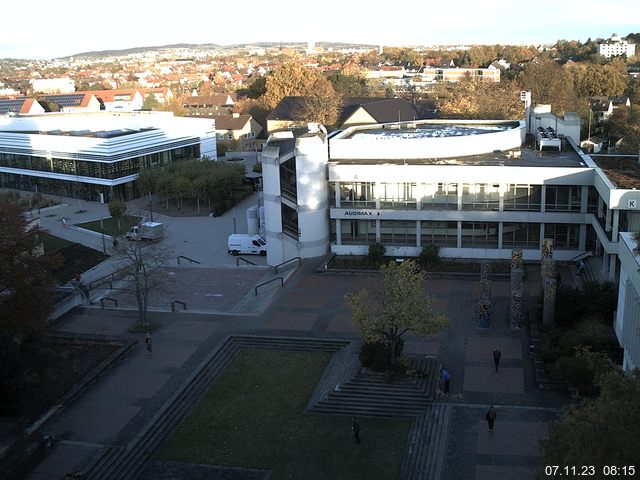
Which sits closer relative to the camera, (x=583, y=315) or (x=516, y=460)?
(x=516, y=460)

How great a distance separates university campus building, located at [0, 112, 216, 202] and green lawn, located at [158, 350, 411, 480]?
38900 millimetres

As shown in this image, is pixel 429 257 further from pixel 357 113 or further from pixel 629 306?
pixel 357 113

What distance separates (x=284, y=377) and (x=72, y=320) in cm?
1181

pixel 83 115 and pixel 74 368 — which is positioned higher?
pixel 83 115

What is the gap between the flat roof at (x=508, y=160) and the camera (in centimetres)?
3806

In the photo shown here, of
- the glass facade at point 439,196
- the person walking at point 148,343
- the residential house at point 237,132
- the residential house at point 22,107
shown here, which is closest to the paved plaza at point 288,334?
the person walking at point 148,343

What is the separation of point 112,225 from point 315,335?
2789 cm

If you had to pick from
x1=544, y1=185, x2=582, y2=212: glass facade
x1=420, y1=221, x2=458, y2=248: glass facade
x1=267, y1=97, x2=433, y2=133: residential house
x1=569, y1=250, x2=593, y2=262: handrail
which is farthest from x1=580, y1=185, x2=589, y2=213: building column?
x1=267, y1=97, x2=433, y2=133: residential house

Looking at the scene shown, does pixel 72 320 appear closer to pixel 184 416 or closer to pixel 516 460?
pixel 184 416

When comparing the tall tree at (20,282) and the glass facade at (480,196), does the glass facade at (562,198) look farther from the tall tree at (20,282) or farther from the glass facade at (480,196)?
the tall tree at (20,282)

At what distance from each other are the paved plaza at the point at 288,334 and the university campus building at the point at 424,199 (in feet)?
8.33

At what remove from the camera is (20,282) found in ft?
80.6

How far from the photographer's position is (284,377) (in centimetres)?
2509

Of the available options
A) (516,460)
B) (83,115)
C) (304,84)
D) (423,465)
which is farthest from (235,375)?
(304,84)
